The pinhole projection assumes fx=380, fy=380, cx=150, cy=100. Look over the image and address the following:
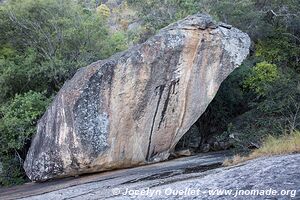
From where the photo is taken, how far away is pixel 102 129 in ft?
52.2

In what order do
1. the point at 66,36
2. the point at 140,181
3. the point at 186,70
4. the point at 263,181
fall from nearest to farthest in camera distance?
the point at 263,181 → the point at 140,181 → the point at 186,70 → the point at 66,36

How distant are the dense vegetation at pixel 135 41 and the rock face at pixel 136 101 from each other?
2.46 m

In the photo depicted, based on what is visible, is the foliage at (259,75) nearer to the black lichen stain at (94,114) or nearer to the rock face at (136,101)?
the rock face at (136,101)

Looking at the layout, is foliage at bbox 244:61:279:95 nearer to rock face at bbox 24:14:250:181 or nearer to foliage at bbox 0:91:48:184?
rock face at bbox 24:14:250:181

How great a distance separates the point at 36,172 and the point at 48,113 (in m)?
2.60

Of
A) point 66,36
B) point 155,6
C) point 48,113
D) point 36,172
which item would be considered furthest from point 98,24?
point 36,172

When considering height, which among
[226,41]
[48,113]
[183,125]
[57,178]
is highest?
[226,41]

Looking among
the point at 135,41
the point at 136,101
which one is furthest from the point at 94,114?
the point at 135,41

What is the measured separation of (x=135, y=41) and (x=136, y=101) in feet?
50.4

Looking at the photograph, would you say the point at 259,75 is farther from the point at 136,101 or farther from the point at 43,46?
the point at 43,46

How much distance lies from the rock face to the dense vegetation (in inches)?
96.7

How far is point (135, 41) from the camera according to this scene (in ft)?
103

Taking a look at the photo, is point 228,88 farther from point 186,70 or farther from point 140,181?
point 140,181

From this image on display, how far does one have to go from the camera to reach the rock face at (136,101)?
15836 millimetres
